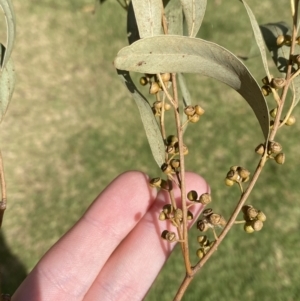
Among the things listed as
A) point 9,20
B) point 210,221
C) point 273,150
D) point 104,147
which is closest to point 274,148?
point 273,150

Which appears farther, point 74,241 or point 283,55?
point 74,241

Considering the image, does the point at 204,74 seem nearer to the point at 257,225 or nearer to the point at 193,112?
the point at 193,112

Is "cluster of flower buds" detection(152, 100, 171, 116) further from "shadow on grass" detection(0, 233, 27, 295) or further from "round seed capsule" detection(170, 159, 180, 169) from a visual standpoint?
"shadow on grass" detection(0, 233, 27, 295)

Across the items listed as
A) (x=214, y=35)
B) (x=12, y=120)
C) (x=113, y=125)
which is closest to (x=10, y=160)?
(x=12, y=120)

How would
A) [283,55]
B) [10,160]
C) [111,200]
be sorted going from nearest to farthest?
1. [283,55]
2. [111,200]
3. [10,160]

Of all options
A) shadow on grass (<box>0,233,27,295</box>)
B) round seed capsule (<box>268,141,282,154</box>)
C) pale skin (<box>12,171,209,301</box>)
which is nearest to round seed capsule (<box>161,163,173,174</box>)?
round seed capsule (<box>268,141,282,154</box>)

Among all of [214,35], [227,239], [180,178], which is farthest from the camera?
[214,35]

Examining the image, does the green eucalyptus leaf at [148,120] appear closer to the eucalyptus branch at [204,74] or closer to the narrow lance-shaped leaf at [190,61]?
the eucalyptus branch at [204,74]

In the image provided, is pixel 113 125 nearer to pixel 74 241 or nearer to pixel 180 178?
pixel 74 241
